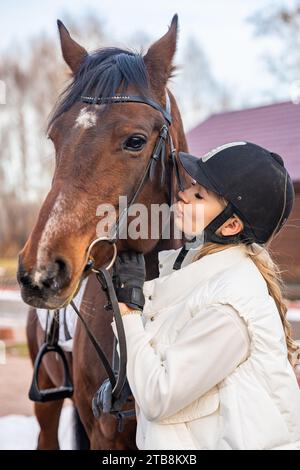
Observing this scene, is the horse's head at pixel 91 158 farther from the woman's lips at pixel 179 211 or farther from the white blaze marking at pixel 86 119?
the woman's lips at pixel 179 211

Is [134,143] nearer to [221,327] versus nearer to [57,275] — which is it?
[57,275]

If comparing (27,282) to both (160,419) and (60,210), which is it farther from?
(160,419)

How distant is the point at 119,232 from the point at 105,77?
25.0 inches

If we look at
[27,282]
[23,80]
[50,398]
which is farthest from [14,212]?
[27,282]

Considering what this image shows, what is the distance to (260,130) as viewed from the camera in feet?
43.9

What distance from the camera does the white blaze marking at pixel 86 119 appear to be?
2047mm

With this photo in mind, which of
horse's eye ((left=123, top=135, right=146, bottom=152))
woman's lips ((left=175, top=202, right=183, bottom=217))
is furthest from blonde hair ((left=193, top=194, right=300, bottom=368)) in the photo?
horse's eye ((left=123, top=135, right=146, bottom=152))

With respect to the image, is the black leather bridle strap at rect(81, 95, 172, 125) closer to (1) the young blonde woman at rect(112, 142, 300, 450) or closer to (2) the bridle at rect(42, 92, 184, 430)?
(2) the bridle at rect(42, 92, 184, 430)

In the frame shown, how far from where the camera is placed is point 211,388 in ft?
5.49

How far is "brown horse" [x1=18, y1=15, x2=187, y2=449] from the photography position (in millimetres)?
1828

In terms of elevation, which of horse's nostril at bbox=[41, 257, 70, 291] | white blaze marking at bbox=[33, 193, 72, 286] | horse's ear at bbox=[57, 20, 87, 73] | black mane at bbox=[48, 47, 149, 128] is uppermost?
horse's ear at bbox=[57, 20, 87, 73]

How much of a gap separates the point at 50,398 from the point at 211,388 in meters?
1.76

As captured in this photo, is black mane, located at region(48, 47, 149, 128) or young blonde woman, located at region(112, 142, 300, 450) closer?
young blonde woman, located at region(112, 142, 300, 450)

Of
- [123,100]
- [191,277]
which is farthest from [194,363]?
[123,100]
